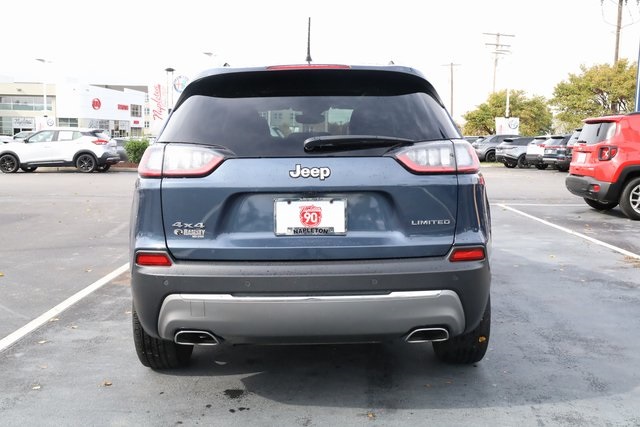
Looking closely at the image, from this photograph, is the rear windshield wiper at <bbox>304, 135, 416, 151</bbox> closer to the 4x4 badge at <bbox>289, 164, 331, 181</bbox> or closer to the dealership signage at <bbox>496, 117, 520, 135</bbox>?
the 4x4 badge at <bbox>289, 164, 331, 181</bbox>

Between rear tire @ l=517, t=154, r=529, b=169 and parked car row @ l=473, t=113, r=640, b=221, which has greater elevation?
parked car row @ l=473, t=113, r=640, b=221

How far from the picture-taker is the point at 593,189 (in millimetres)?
11875

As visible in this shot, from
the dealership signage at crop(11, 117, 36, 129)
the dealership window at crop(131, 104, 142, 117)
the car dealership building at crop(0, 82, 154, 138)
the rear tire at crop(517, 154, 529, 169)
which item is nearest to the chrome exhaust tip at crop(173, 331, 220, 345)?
the rear tire at crop(517, 154, 529, 169)

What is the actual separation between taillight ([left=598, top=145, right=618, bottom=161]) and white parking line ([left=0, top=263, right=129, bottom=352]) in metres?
8.41

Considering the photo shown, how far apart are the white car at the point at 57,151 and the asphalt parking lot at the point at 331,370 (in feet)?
60.9

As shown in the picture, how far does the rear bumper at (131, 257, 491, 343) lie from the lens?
123 inches

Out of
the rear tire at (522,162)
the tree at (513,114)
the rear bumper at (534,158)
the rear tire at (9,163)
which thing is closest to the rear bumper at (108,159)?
the rear tire at (9,163)

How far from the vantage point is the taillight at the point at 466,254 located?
3.25 meters

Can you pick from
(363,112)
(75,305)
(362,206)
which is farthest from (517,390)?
(75,305)

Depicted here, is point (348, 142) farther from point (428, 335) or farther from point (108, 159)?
point (108, 159)

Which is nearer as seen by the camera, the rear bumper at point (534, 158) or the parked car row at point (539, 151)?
the parked car row at point (539, 151)

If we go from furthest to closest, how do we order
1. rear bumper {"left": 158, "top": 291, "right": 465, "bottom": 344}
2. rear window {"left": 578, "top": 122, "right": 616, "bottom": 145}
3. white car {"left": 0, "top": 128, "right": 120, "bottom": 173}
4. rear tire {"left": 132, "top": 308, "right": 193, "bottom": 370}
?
white car {"left": 0, "top": 128, "right": 120, "bottom": 173} < rear window {"left": 578, "top": 122, "right": 616, "bottom": 145} < rear tire {"left": 132, "top": 308, "right": 193, "bottom": 370} < rear bumper {"left": 158, "top": 291, "right": 465, "bottom": 344}

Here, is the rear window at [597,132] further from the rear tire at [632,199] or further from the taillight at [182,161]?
the taillight at [182,161]

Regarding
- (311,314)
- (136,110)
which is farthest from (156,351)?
(136,110)
